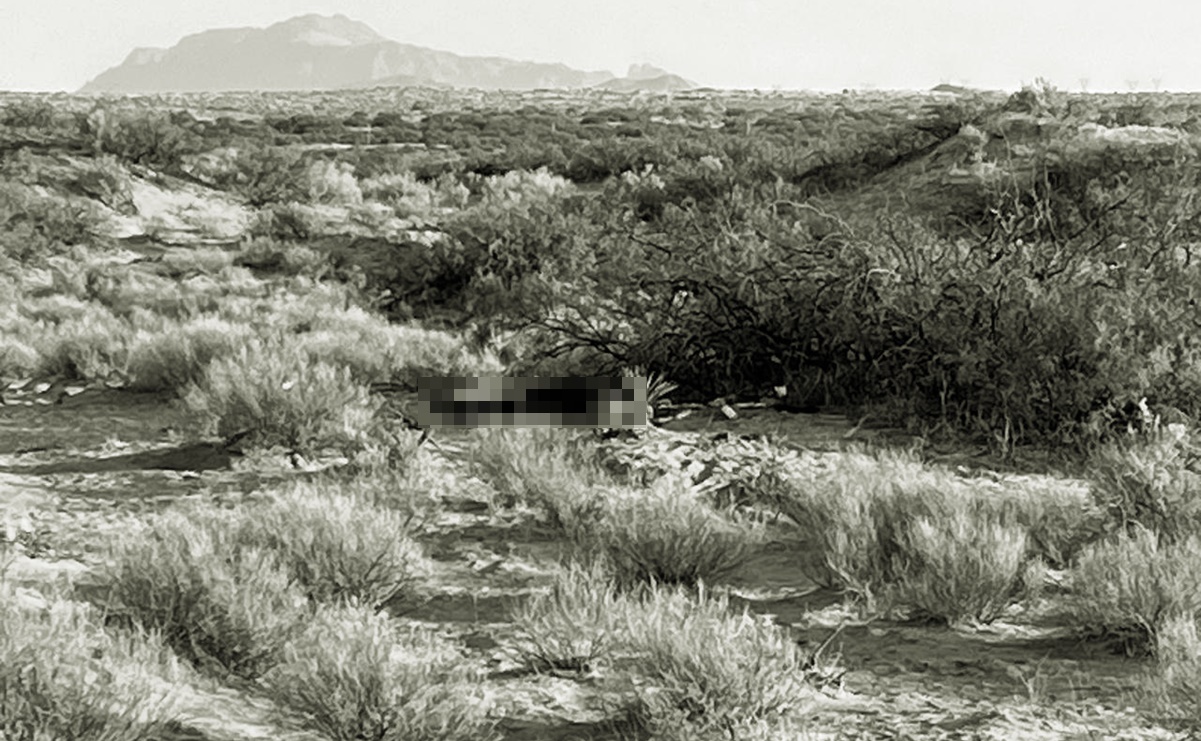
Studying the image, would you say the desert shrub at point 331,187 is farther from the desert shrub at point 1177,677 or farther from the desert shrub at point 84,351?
the desert shrub at point 1177,677

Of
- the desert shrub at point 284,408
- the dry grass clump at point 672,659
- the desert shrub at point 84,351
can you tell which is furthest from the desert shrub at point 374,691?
the desert shrub at point 84,351

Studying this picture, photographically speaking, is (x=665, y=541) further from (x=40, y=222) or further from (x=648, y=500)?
(x=40, y=222)

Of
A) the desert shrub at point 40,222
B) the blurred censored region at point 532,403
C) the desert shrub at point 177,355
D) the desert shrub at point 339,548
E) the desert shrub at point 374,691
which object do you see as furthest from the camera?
the desert shrub at point 40,222

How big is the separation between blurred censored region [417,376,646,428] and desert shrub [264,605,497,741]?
332cm

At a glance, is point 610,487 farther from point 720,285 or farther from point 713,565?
point 720,285

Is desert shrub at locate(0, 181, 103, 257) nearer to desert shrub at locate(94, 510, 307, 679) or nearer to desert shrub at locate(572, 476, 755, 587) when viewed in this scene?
desert shrub at locate(94, 510, 307, 679)

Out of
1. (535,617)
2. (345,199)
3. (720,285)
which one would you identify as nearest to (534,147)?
(345,199)

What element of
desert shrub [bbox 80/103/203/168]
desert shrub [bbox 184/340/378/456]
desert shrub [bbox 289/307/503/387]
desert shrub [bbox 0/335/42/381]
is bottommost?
desert shrub [bbox 0/335/42/381]

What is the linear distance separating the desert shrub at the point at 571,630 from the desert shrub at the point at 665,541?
0.92 feet

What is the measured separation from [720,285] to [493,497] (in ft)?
10.8

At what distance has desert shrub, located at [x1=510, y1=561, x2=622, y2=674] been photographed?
431 centimetres

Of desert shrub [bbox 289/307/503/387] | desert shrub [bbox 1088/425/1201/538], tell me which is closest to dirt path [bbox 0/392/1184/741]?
desert shrub [bbox 1088/425/1201/538]

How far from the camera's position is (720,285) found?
907 centimetres

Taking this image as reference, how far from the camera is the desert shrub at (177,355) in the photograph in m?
9.77
